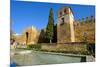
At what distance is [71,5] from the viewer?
7.59ft

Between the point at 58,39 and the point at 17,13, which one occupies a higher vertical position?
the point at 17,13

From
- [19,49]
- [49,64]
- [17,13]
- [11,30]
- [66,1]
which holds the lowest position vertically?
[49,64]

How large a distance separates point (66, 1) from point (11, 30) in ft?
2.15

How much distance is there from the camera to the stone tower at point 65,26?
227 cm

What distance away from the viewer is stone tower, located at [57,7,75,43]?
2268mm

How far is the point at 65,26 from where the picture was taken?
230 cm

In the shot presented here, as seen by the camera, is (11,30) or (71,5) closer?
(11,30)

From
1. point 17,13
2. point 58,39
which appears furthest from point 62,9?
point 17,13

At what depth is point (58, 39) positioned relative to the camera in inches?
89.0

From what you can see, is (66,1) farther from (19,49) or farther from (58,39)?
(19,49)
